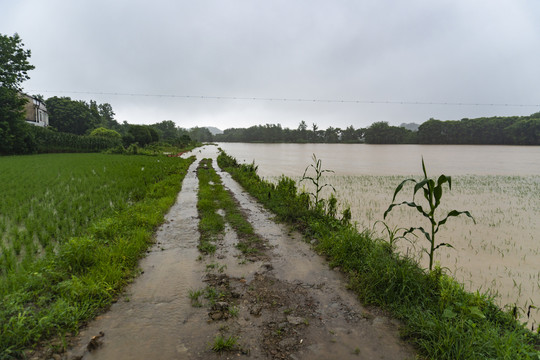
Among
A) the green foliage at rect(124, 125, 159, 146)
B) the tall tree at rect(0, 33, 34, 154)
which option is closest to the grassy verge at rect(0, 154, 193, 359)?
the tall tree at rect(0, 33, 34, 154)

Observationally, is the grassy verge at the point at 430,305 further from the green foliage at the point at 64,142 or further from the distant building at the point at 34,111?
the distant building at the point at 34,111

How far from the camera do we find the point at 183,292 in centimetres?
366

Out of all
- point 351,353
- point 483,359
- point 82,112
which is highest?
point 82,112

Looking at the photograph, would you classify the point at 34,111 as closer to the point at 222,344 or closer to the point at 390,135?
the point at 222,344

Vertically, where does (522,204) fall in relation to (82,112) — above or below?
below

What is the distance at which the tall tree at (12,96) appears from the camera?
25438 millimetres

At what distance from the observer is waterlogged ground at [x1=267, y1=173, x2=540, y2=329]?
164 inches

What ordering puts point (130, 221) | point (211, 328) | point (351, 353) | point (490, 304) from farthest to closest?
point (130, 221) < point (490, 304) < point (211, 328) < point (351, 353)

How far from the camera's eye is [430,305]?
321 cm

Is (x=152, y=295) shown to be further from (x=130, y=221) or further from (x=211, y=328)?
(x=130, y=221)

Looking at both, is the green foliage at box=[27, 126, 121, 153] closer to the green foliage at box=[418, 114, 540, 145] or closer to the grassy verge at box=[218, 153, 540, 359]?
the grassy verge at box=[218, 153, 540, 359]

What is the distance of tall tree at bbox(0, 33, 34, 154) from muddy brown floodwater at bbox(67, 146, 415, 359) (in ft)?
106

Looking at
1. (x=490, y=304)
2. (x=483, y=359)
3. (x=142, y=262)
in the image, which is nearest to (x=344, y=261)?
(x=490, y=304)

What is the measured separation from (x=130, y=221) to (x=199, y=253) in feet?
7.59
